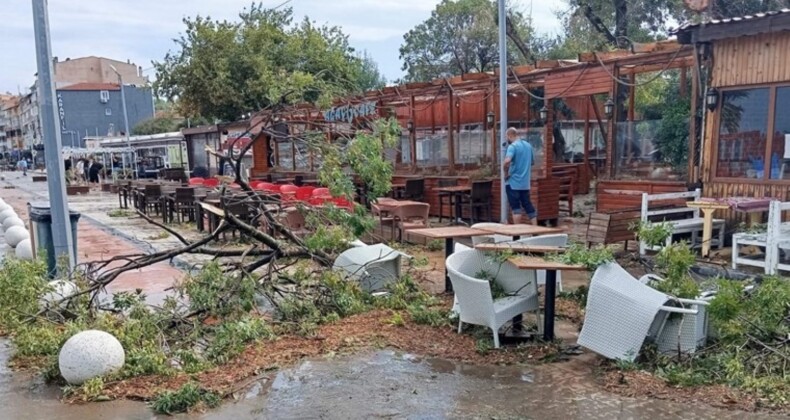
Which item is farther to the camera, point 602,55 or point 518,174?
point 602,55

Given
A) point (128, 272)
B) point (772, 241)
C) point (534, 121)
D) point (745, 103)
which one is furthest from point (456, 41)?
point (772, 241)

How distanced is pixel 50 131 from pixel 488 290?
5.18 meters

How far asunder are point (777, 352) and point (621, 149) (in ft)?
24.5

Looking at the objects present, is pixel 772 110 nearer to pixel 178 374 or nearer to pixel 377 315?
pixel 377 315

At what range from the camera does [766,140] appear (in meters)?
8.95

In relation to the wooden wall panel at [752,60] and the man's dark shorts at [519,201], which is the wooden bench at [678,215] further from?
the man's dark shorts at [519,201]

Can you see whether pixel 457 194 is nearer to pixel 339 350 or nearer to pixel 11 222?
pixel 339 350

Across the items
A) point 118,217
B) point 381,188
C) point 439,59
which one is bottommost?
point 118,217

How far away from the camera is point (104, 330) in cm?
Result: 562

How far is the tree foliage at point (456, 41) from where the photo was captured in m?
31.5

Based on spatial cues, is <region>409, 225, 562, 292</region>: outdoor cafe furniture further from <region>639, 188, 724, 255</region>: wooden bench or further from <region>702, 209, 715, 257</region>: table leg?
<region>702, 209, 715, 257</region>: table leg

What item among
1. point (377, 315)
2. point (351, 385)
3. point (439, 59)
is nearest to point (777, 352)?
point (351, 385)

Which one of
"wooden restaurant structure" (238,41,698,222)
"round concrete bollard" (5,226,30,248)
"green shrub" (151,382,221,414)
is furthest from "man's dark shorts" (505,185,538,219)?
"round concrete bollard" (5,226,30,248)

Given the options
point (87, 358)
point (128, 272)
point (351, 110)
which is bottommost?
point (128, 272)
